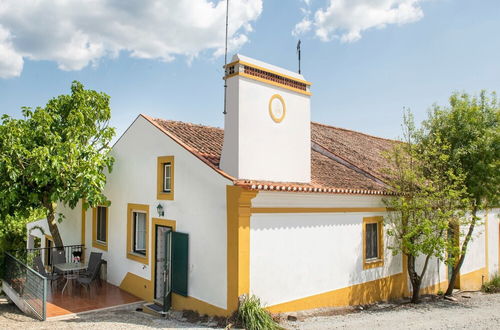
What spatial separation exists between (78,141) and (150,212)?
3376mm

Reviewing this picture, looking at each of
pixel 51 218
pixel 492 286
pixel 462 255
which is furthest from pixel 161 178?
pixel 492 286

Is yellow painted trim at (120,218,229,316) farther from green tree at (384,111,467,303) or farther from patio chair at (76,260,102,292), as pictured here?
green tree at (384,111,467,303)

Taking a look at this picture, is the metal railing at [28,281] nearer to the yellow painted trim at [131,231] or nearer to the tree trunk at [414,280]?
the yellow painted trim at [131,231]

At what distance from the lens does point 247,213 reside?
27.0 ft

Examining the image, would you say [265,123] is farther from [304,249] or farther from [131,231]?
[131,231]

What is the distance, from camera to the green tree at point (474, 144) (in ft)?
36.9

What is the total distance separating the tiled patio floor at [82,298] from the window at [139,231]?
1.37 meters

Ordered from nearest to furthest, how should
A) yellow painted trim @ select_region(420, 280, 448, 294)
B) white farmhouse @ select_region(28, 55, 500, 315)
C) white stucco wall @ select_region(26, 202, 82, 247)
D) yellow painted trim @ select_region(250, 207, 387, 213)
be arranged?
white farmhouse @ select_region(28, 55, 500, 315) → yellow painted trim @ select_region(250, 207, 387, 213) → yellow painted trim @ select_region(420, 280, 448, 294) → white stucco wall @ select_region(26, 202, 82, 247)

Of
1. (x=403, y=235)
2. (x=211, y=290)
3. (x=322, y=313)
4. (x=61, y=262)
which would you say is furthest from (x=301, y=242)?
(x=61, y=262)

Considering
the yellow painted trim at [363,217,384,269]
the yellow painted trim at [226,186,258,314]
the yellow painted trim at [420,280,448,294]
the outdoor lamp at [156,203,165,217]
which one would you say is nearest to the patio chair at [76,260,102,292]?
the outdoor lamp at [156,203,165,217]

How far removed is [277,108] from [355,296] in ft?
18.4

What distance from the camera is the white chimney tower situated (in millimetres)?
8742

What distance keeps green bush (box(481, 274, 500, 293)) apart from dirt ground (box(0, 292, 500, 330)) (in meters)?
4.84

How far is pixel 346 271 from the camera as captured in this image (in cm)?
1040
